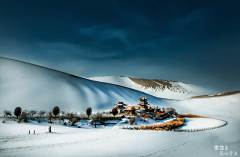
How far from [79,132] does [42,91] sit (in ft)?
84.1

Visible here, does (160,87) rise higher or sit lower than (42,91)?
higher

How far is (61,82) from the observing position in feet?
147

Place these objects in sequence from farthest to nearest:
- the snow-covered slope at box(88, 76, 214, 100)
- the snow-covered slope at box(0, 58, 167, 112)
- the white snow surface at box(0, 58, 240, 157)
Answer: the snow-covered slope at box(88, 76, 214, 100) → the snow-covered slope at box(0, 58, 167, 112) → the white snow surface at box(0, 58, 240, 157)

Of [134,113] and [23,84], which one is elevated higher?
[23,84]

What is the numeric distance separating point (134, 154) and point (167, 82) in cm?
10449

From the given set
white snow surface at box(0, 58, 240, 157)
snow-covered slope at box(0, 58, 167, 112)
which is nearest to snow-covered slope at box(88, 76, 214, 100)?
white snow surface at box(0, 58, 240, 157)

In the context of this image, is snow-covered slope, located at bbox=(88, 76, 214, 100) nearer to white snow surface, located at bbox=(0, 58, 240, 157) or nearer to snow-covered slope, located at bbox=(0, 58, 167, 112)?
white snow surface, located at bbox=(0, 58, 240, 157)

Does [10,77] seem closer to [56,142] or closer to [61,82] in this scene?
[61,82]

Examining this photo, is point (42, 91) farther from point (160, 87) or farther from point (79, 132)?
point (160, 87)

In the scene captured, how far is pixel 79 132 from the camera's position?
52.7 feet

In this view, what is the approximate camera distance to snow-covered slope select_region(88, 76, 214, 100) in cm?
8857

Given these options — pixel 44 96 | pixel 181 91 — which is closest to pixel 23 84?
pixel 44 96

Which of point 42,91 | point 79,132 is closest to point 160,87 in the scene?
point 42,91

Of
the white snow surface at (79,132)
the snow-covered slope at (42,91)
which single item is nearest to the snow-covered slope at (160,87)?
the white snow surface at (79,132)
